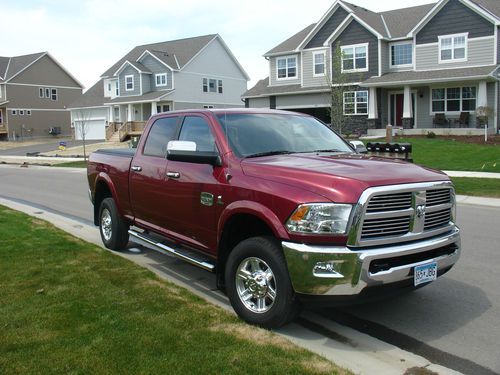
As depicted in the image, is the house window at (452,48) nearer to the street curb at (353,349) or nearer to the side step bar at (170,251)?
the side step bar at (170,251)

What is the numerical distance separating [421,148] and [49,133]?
166 ft

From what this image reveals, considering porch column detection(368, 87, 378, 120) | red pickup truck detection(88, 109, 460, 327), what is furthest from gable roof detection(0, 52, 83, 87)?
red pickup truck detection(88, 109, 460, 327)

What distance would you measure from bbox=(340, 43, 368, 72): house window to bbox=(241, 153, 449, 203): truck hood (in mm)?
30330

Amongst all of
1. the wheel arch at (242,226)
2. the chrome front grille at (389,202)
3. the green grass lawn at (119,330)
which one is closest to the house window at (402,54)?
the green grass lawn at (119,330)

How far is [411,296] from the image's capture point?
570cm

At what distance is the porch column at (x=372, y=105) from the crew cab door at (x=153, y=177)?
28.0 metres

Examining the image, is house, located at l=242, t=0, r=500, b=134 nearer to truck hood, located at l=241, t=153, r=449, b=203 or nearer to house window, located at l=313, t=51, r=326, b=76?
house window, located at l=313, t=51, r=326, b=76

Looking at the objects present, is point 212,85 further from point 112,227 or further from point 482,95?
point 112,227

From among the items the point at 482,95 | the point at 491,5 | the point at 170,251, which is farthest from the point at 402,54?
the point at 170,251

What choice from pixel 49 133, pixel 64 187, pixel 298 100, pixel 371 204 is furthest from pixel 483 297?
pixel 49 133

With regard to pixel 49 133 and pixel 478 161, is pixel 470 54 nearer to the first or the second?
pixel 478 161

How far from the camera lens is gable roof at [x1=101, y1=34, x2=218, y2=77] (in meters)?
48.4

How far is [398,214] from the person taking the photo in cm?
429

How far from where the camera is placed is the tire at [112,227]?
750 cm
